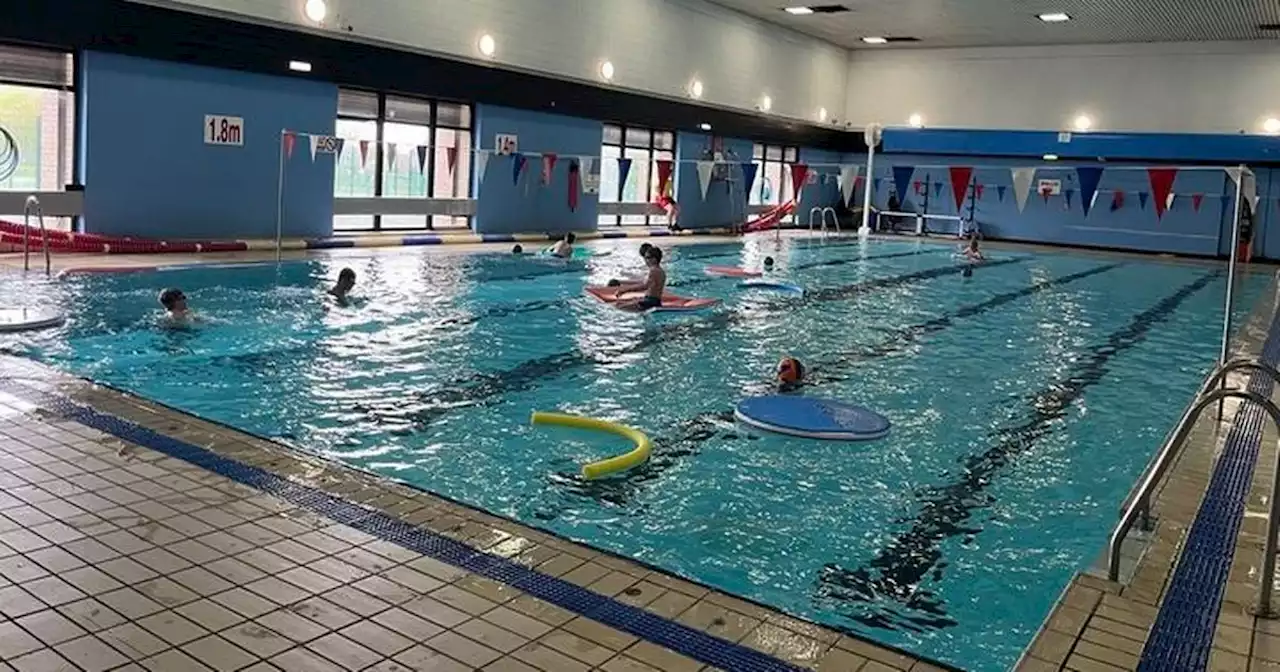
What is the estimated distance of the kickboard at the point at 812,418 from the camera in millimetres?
6500

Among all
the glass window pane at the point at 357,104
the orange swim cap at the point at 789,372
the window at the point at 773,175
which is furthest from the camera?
the window at the point at 773,175

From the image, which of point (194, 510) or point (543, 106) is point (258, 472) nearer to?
point (194, 510)

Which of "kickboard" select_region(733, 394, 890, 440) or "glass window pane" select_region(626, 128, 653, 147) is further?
"glass window pane" select_region(626, 128, 653, 147)

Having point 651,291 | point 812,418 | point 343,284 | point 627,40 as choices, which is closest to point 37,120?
point 343,284

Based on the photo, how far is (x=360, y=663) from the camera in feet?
10.3

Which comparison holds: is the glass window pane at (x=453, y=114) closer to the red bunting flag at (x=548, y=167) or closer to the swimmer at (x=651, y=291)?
the red bunting flag at (x=548, y=167)

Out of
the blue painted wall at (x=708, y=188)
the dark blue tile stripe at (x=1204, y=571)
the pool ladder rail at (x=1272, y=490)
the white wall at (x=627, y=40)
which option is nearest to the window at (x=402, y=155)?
the white wall at (x=627, y=40)

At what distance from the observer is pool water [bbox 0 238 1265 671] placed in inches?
177

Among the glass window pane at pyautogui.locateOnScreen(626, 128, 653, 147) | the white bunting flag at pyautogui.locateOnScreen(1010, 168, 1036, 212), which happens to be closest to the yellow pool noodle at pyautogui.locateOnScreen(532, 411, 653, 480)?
the white bunting flag at pyautogui.locateOnScreen(1010, 168, 1036, 212)

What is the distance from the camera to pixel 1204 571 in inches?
170

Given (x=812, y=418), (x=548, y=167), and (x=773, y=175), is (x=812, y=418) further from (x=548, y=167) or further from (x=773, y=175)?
(x=773, y=175)

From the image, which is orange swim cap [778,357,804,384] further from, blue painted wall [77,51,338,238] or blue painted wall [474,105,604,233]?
blue painted wall [474,105,604,233]

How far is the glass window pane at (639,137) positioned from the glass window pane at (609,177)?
20.0 inches

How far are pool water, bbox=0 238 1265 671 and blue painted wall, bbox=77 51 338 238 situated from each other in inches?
95.5
